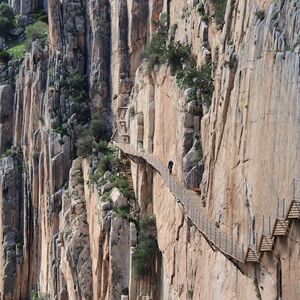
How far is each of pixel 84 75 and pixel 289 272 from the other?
4269 cm

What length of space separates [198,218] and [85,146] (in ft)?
86.5

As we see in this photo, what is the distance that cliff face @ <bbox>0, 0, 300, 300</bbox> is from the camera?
26.3 m

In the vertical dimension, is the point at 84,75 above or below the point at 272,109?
above

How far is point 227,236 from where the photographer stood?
30.0 metres

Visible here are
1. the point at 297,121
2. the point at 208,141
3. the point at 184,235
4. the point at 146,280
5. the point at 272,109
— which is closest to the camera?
the point at 297,121

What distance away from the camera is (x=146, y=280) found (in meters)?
43.8

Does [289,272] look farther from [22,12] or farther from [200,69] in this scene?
[22,12]

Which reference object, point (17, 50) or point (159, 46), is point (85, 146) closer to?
point (159, 46)

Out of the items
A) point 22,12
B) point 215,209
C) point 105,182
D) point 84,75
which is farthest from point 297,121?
point 22,12

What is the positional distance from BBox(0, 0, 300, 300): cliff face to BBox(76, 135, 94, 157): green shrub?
0.19m

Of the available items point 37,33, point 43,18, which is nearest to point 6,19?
point 43,18

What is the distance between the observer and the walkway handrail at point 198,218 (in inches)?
1129

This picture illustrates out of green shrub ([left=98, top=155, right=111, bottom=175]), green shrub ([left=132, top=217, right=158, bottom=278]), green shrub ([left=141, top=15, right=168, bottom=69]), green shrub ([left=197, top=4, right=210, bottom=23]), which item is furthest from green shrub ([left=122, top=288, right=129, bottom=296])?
green shrub ([left=197, top=4, right=210, bottom=23])

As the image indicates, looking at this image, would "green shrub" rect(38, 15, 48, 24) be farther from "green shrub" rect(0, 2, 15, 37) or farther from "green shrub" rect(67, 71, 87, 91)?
"green shrub" rect(67, 71, 87, 91)
